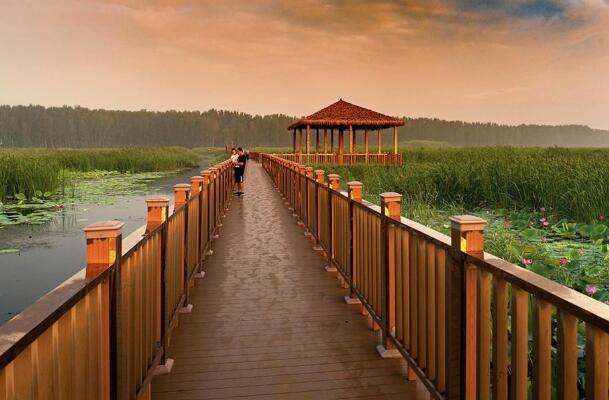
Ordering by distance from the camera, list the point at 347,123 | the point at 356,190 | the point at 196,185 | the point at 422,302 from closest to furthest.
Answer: the point at 422,302, the point at 356,190, the point at 196,185, the point at 347,123

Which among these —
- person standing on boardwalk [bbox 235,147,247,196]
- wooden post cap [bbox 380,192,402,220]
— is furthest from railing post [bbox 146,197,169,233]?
person standing on boardwalk [bbox 235,147,247,196]

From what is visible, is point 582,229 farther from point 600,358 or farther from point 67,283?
point 67,283

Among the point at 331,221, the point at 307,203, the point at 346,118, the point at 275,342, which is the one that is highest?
the point at 346,118

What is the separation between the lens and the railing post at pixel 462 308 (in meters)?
2.30

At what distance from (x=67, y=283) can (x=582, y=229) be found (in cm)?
808

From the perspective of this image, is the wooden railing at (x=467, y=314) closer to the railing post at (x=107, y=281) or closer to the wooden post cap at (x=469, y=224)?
the wooden post cap at (x=469, y=224)

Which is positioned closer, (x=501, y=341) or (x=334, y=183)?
(x=501, y=341)

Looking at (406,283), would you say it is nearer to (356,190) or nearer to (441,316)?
(441,316)

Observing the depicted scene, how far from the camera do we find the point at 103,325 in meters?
2.15

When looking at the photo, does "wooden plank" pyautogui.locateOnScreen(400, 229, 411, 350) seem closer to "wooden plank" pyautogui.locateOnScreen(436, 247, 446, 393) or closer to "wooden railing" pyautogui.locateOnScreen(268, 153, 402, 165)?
"wooden plank" pyautogui.locateOnScreen(436, 247, 446, 393)

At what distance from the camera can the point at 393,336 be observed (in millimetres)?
3518

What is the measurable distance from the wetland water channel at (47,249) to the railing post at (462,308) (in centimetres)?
544

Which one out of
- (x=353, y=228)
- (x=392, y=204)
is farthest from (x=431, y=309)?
(x=353, y=228)

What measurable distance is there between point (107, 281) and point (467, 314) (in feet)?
5.38
